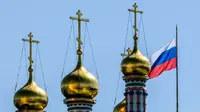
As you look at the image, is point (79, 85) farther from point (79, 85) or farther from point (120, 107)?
point (120, 107)

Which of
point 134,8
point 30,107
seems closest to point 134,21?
point 134,8

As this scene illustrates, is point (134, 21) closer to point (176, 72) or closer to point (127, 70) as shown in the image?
point (127, 70)

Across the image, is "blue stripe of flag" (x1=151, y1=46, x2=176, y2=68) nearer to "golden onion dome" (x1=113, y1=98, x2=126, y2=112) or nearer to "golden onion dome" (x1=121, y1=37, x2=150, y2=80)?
"golden onion dome" (x1=121, y1=37, x2=150, y2=80)

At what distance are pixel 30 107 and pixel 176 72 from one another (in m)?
7.61

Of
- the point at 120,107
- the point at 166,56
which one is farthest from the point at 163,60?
the point at 120,107

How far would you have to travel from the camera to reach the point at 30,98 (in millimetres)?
42000

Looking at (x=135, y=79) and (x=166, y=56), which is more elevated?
(x=166, y=56)

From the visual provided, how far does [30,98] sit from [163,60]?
627 cm

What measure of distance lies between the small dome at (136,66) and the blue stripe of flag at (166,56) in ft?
1.53

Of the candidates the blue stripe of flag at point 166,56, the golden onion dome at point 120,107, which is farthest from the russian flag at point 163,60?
the golden onion dome at point 120,107

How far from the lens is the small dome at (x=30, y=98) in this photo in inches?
1655

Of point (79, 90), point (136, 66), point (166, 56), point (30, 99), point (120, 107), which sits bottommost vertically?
point (79, 90)

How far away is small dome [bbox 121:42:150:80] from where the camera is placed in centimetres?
4134

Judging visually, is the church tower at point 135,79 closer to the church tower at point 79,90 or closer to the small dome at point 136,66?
the small dome at point 136,66
